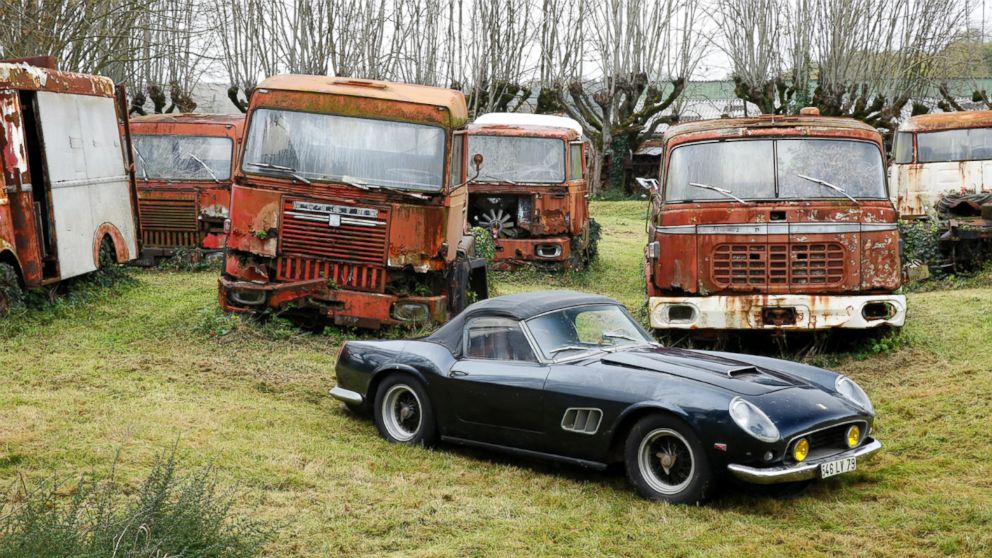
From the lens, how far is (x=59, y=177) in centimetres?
1232

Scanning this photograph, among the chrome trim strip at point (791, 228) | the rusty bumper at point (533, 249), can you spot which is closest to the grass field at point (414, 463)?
the chrome trim strip at point (791, 228)

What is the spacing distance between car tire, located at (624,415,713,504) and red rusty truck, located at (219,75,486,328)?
4.79 meters

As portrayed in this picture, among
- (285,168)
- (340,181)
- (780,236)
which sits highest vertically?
(285,168)

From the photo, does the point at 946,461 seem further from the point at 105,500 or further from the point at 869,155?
the point at 105,500

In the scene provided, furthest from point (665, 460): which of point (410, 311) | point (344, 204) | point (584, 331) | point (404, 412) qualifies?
point (344, 204)

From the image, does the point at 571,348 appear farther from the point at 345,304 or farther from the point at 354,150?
the point at 354,150

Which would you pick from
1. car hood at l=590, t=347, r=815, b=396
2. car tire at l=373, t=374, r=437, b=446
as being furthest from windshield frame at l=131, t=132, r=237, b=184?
car hood at l=590, t=347, r=815, b=396

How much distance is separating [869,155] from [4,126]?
8.31 m

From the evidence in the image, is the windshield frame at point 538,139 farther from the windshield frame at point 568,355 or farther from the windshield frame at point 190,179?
the windshield frame at point 568,355

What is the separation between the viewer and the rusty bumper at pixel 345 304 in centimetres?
1110

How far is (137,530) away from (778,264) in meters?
6.83

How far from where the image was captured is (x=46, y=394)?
839 cm

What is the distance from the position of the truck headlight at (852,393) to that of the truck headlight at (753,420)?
950 mm

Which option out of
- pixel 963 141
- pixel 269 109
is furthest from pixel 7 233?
pixel 963 141
